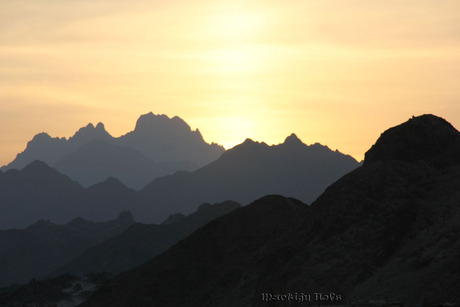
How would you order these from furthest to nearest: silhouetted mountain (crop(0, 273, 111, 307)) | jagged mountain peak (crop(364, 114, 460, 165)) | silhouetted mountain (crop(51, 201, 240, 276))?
silhouetted mountain (crop(51, 201, 240, 276)), silhouetted mountain (crop(0, 273, 111, 307)), jagged mountain peak (crop(364, 114, 460, 165))

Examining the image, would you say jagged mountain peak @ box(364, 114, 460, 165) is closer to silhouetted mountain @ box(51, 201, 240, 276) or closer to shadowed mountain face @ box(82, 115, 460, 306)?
shadowed mountain face @ box(82, 115, 460, 306)

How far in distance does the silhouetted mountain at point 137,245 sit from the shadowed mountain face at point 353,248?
83602 millimetres

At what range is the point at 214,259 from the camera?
292 feet

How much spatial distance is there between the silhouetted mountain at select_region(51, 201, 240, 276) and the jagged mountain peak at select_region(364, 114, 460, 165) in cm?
9749

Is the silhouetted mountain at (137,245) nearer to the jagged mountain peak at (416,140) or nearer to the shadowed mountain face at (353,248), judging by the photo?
the shadowed mountain face at (353,248)

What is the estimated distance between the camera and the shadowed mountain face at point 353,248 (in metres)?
58.9

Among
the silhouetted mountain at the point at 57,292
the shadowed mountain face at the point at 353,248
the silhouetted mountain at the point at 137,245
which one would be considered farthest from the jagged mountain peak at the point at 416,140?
the silhouetted mountain at the point at 137,245

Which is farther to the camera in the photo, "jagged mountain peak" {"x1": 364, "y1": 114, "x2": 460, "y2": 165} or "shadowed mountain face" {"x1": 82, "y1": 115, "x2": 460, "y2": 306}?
"jagged mountain peak" {"x1": 364, "y1": 114, "x2": 460, "y2": 165}

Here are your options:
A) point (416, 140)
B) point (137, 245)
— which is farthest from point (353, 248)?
point (137, 245)

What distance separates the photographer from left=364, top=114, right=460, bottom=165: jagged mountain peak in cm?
7781

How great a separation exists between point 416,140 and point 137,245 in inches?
4562

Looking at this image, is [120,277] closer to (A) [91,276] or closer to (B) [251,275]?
(B) [251,275]

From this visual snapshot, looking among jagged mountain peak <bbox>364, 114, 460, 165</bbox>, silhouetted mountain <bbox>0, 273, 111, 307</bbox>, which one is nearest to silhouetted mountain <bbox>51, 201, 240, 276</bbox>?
silhouetted mountain <bbox>0, 273, 111, 307</bbox>

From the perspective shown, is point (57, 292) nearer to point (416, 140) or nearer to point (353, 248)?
point (416, 140)
